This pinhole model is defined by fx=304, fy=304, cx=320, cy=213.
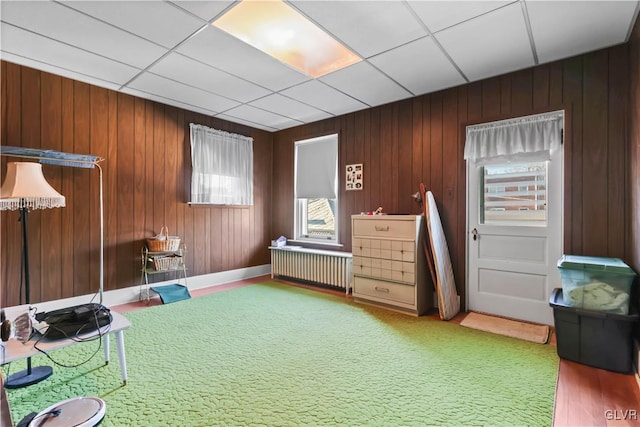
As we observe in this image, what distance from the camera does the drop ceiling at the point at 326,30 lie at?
7.23ft

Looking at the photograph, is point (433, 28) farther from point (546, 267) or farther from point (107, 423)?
point (107, 423)

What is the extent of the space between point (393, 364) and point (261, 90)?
3.23 meters

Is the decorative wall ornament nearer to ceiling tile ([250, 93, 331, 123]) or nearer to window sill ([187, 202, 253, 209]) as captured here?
Answer: ceiling tile ([250, 93, 331, 123])

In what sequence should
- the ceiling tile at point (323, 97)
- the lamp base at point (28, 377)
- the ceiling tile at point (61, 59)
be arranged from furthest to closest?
the ceiling tile at point (323, 97) → the ceiling tile at point (61, 59) → the lamp base at point (28, 377)

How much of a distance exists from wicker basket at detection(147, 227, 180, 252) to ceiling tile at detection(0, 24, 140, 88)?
6.16ft

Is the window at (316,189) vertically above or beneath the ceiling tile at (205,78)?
beneath

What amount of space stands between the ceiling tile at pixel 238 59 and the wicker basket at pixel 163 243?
2221mm

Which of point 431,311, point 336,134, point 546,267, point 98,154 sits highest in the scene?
point 336,134

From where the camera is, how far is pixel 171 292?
13.1ft

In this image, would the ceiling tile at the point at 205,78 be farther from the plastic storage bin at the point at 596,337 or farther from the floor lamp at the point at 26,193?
the plastic storage bin at the point at 596,337

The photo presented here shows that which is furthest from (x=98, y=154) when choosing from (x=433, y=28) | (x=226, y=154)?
(x=433, y=28)

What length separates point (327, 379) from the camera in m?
2.09

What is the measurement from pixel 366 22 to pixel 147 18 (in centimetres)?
167

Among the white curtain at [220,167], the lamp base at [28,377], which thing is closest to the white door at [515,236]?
the white curtain at [220,167]
